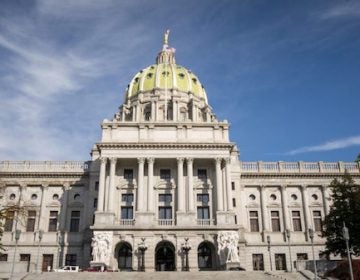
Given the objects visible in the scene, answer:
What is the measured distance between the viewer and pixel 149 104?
79750 millimetres

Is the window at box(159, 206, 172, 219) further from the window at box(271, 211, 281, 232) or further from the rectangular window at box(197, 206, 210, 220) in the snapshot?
the window at box(271, 211, 281, 232)

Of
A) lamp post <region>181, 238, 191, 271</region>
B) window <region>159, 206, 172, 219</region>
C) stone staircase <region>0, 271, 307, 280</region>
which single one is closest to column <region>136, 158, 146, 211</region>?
window <region>159, 206, 172, 219</region>

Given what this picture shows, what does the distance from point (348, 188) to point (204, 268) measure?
1822 cm

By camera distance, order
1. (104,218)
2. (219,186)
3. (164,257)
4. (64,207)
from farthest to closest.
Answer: (64,207)
(219,186)
(164,257)
(104,218)

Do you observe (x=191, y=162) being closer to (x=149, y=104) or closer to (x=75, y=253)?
(x=75, y=253)

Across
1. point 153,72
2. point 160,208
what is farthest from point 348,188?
point 153,72

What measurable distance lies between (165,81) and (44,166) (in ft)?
108

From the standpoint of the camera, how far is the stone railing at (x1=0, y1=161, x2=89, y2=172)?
192 feet

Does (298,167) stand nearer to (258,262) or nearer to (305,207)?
(305,207)

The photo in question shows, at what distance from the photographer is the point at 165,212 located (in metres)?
51.1

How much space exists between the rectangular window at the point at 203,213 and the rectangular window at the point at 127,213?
7.97 meters

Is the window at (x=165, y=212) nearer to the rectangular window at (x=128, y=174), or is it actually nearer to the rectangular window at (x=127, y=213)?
the rectangular window at (x=127, y=213)

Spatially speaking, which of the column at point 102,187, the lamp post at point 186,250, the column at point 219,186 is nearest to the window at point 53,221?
the column at point 102,187

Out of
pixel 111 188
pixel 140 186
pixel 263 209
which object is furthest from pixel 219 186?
pixel 111 188
